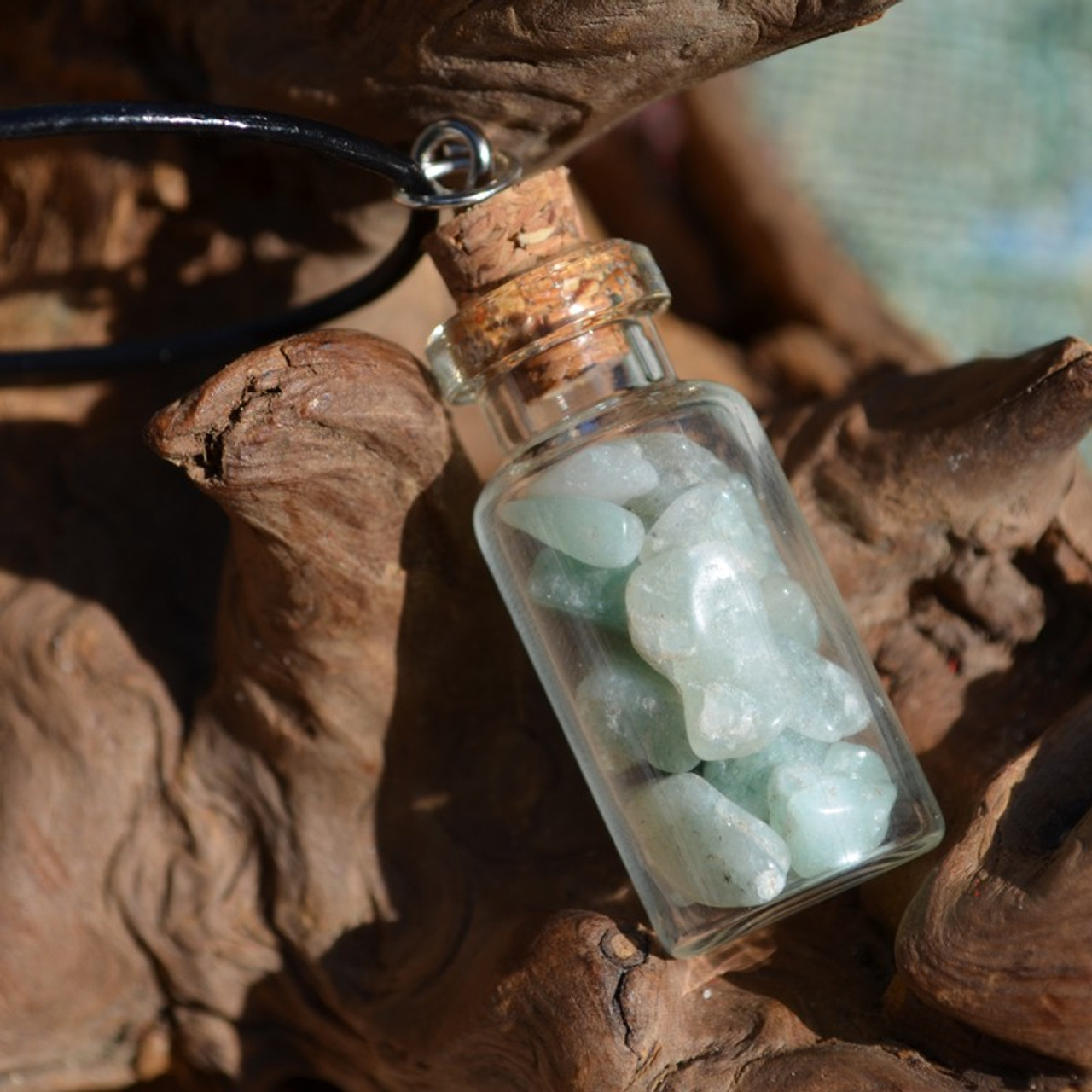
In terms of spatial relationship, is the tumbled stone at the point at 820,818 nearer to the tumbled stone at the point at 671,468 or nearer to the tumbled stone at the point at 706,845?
the tumbled stone at the point at 706,845

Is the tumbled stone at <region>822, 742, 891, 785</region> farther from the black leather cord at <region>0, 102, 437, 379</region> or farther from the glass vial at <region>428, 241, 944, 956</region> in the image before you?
the black leather cord at <region>0, 102, 437, 379</region>

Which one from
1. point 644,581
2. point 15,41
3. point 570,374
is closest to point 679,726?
point 644,581

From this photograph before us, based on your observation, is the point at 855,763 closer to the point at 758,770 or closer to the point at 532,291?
the point at 758,770

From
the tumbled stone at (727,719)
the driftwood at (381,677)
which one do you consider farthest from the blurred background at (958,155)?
the tumbled stone at (727,719)

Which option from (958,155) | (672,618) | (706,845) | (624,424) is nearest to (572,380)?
(624,424)

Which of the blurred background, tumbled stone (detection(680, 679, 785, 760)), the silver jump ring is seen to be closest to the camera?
tumbled stone (detection(680, 679, 785, 760))

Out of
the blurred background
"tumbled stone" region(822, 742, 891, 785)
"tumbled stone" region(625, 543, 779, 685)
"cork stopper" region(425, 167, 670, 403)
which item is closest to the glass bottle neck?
"cork stopper" region(425, 167, 670, 403)
